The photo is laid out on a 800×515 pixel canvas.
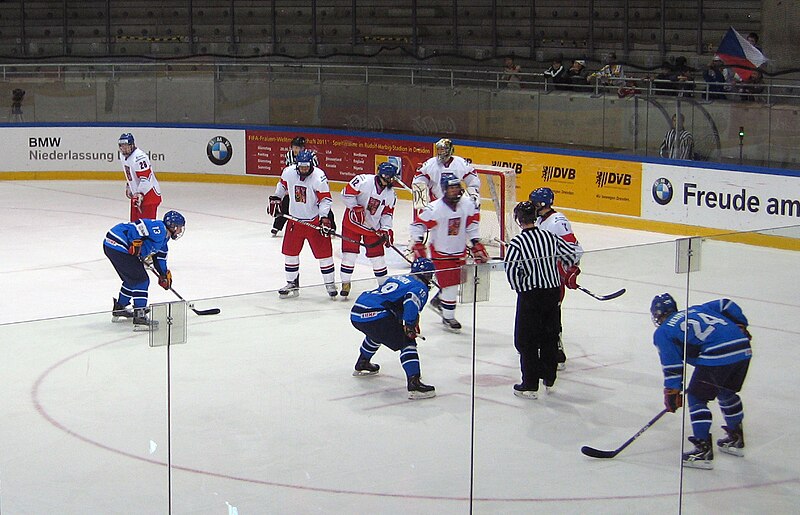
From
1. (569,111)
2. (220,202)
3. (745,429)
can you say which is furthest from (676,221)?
(745,429)

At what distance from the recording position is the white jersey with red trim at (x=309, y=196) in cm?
1082

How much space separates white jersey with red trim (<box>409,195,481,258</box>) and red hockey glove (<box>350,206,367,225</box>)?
1.53m

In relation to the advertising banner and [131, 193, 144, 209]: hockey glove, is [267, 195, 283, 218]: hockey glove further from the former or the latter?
the advertising banner

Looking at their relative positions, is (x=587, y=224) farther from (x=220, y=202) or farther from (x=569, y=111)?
(x=220, y=202)

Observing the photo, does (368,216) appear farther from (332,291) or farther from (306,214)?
(332,291)

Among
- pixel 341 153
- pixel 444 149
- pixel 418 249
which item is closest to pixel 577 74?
pixel 341 153

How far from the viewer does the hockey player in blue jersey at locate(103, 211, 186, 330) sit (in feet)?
29.5

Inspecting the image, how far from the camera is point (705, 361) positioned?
5.42 meters

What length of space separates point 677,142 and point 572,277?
364 inches

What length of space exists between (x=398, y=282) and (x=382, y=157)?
39.2 feet

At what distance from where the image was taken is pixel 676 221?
14031 mm

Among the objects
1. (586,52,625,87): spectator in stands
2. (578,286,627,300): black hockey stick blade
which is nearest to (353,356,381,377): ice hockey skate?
(578,286,627,300): black hockey stick blade

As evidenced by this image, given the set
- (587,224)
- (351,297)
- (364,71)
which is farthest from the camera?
(364,71)

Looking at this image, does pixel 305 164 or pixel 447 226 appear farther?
pixel 305 164
